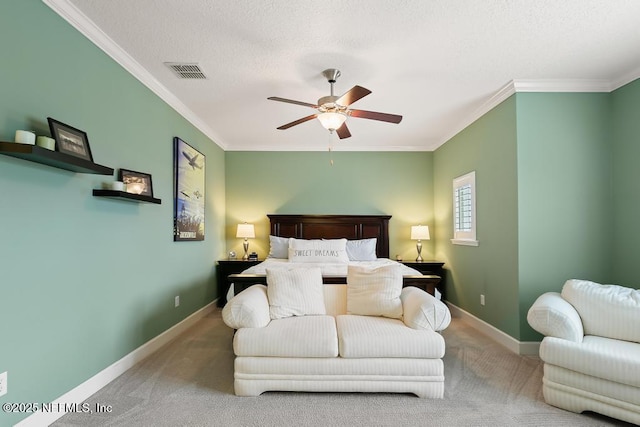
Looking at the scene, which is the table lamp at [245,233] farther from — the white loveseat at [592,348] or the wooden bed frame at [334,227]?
the white loveseat at [592,348]

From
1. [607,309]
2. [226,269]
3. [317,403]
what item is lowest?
[317,403]

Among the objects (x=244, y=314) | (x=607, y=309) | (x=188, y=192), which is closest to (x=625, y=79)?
(x=607, y=309)

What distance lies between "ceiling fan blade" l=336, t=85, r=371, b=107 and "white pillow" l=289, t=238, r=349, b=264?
243cm

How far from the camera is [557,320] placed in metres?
2.30

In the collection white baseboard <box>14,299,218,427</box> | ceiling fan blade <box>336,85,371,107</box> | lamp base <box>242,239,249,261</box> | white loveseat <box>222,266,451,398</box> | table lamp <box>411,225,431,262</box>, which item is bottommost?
white baseboard <box>14,299,218,427</box>

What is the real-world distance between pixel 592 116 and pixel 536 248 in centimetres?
142

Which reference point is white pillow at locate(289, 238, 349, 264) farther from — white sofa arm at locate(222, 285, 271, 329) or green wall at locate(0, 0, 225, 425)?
white sofa arm at locate(222, 285, 271, 329)

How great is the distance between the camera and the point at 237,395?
242cm

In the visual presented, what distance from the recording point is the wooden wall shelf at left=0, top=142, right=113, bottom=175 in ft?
5.55

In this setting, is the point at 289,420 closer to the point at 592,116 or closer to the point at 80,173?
the point at 80,173

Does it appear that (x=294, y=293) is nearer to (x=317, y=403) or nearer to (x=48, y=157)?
(x=317, y=403)

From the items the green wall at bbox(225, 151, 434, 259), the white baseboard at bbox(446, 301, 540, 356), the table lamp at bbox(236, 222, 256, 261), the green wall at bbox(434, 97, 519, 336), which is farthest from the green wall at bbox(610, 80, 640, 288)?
the table lamp at bbox(236, 222, 256, 261)

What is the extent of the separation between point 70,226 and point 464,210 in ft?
14.3

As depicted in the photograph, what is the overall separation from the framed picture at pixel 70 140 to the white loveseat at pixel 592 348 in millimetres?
3327
